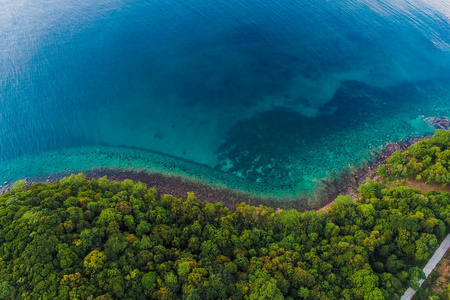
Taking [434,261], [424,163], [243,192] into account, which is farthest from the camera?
[243,192]

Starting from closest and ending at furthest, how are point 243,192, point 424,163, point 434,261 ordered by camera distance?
point 434,261
point 424,163
point 243,192

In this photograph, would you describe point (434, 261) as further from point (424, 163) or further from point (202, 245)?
point (202, 245)

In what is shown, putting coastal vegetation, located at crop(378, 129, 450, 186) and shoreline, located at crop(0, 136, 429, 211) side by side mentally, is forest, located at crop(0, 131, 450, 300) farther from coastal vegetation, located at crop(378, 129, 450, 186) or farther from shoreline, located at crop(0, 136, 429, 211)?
shoreline, located at crop(0, 136, 429, 211)

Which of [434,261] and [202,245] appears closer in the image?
[202,245]

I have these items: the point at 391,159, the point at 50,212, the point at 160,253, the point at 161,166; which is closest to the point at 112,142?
the point at 161,166

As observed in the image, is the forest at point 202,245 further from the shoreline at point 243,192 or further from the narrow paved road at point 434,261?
the shoreline at point 243,192

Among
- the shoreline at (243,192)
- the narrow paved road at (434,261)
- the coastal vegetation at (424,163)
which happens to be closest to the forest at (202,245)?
the narrow paved road at (434,261)

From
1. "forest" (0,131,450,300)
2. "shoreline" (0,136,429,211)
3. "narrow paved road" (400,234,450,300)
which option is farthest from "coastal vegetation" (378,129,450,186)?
"narrow paved road" (400,234,450,300)

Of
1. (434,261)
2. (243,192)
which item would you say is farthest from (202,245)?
(434,261)
